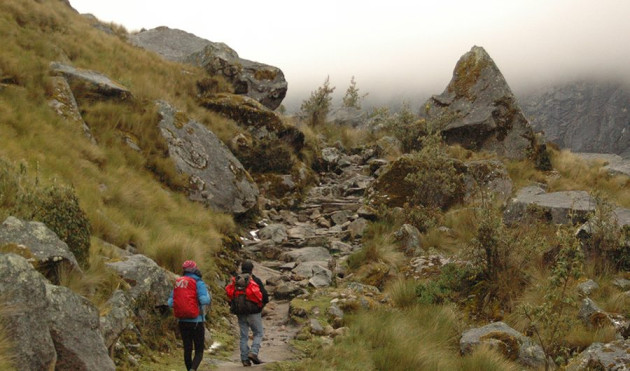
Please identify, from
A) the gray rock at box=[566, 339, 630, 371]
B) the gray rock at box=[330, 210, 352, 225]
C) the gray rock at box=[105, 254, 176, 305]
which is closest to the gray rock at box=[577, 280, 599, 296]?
the gray rock at box=[566, 339, 630, 371]

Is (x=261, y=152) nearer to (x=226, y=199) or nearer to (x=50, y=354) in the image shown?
(x=226, y=199)

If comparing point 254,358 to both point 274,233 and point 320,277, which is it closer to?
point 320,277

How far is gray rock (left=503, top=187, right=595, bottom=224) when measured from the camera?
11.5 metres

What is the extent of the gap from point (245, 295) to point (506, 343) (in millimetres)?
3981

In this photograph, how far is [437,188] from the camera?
14.4m

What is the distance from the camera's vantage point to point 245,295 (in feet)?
23.6

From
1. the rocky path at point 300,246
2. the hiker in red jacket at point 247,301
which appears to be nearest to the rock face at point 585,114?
the rocky path at point 300,246

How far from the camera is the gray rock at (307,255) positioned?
1212 cm

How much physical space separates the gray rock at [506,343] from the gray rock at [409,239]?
158 inches

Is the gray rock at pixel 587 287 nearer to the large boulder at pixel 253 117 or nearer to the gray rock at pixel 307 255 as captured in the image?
the gray rock at pixel 307 255

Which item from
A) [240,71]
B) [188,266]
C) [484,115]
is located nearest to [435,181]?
[484,115]

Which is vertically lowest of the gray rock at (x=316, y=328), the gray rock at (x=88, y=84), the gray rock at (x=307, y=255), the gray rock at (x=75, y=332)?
the gray rock at (x=307, y=255)

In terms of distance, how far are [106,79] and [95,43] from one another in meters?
5.48

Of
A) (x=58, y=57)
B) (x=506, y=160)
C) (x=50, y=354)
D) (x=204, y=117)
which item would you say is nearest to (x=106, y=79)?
(x=58, y=57)
